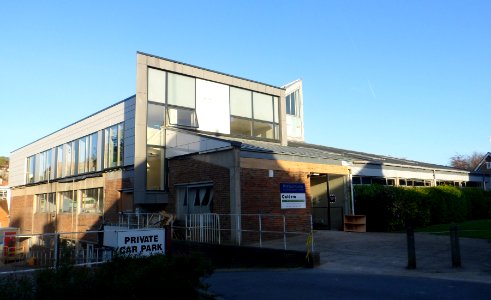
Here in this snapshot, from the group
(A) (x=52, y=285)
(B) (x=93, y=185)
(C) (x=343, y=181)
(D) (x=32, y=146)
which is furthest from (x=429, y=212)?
(D) (x=32, y=146)

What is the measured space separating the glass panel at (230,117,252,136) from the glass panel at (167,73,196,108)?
2.58 m

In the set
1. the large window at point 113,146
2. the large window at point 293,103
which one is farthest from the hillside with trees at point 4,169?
the large window at point 113,146

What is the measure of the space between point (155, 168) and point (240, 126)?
5.55 metres

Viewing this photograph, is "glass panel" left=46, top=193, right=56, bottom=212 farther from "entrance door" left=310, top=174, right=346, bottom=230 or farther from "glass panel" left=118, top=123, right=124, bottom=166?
"entrance door" left=310, top=174, right=346, bottom=230

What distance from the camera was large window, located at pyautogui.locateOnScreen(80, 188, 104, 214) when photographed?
82.0ft

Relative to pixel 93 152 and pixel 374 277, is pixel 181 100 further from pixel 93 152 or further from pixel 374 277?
pixel 374 277

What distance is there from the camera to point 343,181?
71.0ft

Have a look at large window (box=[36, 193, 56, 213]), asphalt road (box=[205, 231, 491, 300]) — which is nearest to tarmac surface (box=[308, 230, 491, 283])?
asphalt road (box=[205, 231, 491, 300])

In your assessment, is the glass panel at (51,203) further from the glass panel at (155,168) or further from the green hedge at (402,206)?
the green hedge at (402,206)

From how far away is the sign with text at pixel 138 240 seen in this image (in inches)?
412

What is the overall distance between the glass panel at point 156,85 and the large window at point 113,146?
3810mm

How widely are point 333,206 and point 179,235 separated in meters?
7.81

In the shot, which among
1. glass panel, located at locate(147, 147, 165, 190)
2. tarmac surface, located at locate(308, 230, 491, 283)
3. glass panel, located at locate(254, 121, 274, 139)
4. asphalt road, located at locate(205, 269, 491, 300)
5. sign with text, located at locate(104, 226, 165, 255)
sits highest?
glass panel, located at locate(254, 121, 274, 139)

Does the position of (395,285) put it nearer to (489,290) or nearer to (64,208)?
(489,290)
